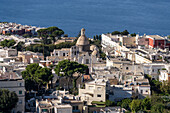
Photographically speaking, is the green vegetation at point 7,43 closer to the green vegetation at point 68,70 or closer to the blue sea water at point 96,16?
the green vegetation at point 68,70

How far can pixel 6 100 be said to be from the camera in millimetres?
29203

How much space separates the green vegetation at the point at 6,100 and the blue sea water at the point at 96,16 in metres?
49.5

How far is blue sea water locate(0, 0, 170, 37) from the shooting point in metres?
89.6

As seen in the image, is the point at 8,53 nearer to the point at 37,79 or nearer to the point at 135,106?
the point at 37,79

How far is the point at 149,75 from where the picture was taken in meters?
38.8

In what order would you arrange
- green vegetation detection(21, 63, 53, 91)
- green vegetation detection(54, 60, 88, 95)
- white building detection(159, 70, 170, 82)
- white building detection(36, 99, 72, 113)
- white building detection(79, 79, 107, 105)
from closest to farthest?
white building detection(36, 99, 72, 113)
white building detection(79, 79, 107, 105)
green vegetation detection(21, 63, 53, 91)
green vegetation detection(54, 60, 88, 95)
white building detection(159, 70, 170, 82)

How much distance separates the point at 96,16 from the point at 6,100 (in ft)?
267

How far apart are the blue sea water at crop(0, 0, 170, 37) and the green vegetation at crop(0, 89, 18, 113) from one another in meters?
49.5

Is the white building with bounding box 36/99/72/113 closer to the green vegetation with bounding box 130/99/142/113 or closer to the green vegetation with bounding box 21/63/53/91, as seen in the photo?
the green vegetation with bounding box 21/63/53/91

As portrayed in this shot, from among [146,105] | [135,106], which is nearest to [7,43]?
[146,105]

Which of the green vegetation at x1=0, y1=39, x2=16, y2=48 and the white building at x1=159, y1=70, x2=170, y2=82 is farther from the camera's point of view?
the green vegetation at x1=0, y1=39, x2=16, y2=48

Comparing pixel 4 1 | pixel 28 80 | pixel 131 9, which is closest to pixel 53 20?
pixel 131 9

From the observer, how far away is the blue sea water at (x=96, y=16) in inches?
3526

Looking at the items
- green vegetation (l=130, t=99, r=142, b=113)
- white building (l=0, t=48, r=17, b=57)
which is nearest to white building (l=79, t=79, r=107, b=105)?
green vegetation (l=130, t=99, r=142, b=113)
